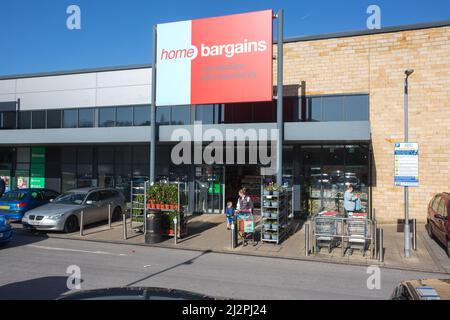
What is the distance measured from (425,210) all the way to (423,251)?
A: 5337mm

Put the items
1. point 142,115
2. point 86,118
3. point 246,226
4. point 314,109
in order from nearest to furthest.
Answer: point 246,226 < point 314,109 < point 142,115 < point 86,118

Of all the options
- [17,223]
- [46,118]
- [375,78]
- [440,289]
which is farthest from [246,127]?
[46,118]

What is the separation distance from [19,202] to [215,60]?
1002 cm

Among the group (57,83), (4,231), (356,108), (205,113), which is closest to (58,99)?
(57,83)

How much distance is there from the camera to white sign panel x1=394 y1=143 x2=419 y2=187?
10.9 metres

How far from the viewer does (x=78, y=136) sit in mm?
18922

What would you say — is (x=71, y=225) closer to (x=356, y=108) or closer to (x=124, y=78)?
(x=124, y=78)

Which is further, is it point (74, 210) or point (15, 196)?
point (15, 196)

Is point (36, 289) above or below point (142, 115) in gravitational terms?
below

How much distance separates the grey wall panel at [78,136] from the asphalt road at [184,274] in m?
6.96

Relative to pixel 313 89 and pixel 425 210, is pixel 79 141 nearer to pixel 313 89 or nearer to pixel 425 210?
pixel 313 89

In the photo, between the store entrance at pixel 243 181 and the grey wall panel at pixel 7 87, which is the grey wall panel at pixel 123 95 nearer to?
the store entrance at pixel 243 181

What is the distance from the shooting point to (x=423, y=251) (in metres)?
11.7
